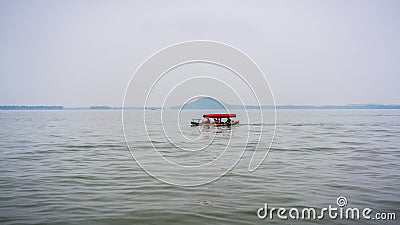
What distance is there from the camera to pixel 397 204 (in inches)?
468

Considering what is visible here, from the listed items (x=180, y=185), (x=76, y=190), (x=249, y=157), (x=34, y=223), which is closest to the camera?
(x=34, y=223)

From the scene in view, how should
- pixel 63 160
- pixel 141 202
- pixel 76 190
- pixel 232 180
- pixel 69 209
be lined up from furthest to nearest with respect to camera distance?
1. pixel 63 160
2. pixel 232 180
3. pixel 76 190
4. pixel 141 202
5. pixel 69 209

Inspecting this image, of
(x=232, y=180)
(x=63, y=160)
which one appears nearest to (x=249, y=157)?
(x=232, y=180)

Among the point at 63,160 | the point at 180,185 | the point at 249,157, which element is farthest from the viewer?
the point at 249,157

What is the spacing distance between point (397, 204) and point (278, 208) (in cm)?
407

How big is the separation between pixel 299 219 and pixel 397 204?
3.93 m

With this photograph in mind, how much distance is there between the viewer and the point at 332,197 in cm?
1293

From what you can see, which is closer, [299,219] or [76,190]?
[299,219]

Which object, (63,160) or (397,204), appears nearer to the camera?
(397,204)

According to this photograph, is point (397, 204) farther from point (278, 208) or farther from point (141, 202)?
point (141, 202)

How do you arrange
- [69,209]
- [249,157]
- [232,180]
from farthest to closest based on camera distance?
[249,157] < [232,180] < [69,209]

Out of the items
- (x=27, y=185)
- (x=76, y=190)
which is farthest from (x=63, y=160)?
(x=76, y=190)

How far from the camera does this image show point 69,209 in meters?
11.3

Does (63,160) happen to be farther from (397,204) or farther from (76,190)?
(397,204)
